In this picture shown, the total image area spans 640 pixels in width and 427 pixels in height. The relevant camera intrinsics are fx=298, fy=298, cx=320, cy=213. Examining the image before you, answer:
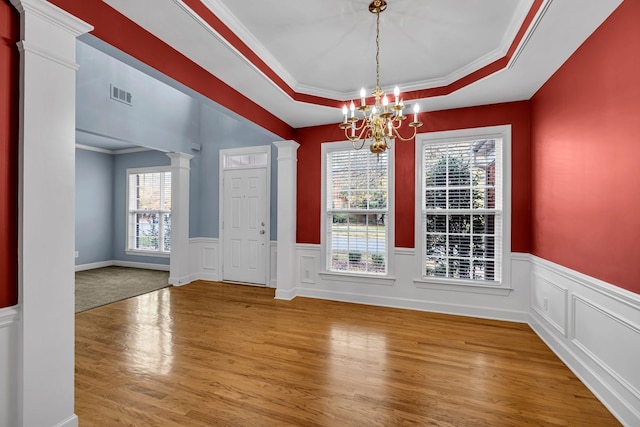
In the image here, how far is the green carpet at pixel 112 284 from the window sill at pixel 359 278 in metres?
3.00

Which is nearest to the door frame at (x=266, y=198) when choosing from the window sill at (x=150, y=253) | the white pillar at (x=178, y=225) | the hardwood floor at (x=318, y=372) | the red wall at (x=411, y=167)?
the white pillar at (x=178, y=225)

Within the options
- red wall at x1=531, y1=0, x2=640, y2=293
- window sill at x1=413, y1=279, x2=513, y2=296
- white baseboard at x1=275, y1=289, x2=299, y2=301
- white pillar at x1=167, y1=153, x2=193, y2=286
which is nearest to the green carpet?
white pillar at x1=167, y1=153, x2=193, y2=286

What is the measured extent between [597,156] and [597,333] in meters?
1.32

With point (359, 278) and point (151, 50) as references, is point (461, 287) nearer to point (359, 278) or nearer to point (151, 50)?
point (359, 278)

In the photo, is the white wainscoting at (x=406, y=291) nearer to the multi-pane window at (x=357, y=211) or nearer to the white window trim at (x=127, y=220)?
the multi-pane window at (x=357, y=211)

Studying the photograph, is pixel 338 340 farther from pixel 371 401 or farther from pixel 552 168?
pixel 552 168

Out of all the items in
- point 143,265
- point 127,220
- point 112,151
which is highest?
point 112,151

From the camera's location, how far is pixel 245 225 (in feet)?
17.8

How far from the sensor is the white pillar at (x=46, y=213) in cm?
151

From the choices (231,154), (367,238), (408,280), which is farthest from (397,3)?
(231,154)

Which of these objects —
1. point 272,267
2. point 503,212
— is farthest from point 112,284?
point 503,212

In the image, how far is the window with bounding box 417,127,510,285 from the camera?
368 centimetres

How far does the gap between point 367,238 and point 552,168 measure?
2254mm

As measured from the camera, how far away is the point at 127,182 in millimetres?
7031
